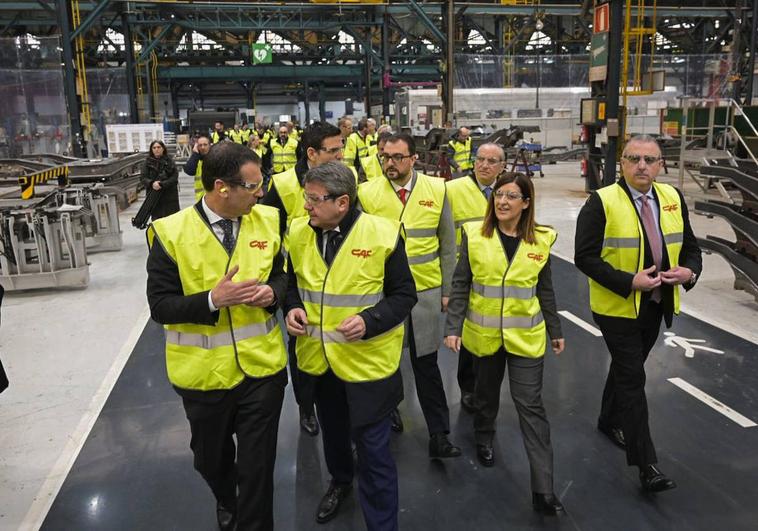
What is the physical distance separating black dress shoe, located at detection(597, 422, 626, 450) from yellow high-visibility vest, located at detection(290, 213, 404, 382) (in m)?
1.84

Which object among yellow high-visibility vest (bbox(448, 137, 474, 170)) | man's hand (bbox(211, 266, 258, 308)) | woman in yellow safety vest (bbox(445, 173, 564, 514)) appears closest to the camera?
man's hand (bbox(211, 266, 258, 308))

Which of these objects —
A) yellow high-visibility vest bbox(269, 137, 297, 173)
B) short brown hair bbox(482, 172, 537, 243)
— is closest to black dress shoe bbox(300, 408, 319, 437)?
short brown hair bbox(482, 172, 537, 243)

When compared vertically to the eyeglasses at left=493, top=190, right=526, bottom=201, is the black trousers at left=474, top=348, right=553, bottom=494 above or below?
below

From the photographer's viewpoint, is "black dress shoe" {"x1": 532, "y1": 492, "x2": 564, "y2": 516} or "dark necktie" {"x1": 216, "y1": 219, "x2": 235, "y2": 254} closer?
"dark necktie" {"x1": 216, "y1": 219, "x2": 235, "y2": 254}

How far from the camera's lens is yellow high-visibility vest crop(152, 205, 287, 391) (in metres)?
2.47

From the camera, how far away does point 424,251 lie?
3.80 m

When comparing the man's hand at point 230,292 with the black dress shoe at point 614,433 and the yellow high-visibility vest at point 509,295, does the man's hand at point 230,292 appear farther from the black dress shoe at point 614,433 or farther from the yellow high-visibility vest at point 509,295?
the black dress shoe at point 614,433

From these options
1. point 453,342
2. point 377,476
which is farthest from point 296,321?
point 453,342

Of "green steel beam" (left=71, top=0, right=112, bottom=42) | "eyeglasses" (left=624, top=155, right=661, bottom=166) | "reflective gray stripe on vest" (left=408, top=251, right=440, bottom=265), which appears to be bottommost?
"reflective gray stripe on vest" (left=408, top=251, right=440, bottom=265)

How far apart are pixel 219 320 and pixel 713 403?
365 centimetres

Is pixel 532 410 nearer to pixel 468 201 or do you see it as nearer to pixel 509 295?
pixel 509 295

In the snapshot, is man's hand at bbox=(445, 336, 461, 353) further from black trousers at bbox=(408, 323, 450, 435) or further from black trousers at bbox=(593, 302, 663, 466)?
black trousers at bbox=(593, 302, 663, 466)

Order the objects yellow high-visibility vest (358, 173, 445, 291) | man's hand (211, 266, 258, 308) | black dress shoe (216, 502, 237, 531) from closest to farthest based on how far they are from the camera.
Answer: man's hand (211, 266, 258, 308), black dress shoe (216, 502, 237, 531), yellow high-visibility vest (358, 173, 445, 291)

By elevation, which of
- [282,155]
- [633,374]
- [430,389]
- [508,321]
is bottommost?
[430,389]
